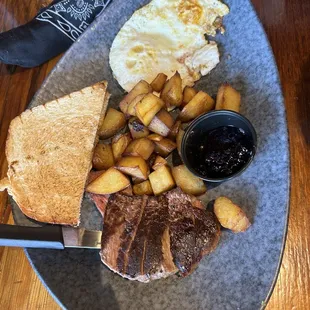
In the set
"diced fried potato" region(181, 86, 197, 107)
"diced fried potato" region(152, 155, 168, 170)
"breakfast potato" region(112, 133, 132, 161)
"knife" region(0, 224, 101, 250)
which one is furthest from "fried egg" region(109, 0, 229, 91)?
"knife" region(0, 224, 101, 250)

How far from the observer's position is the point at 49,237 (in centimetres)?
187

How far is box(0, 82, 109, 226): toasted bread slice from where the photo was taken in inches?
82.3

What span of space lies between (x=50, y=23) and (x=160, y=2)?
2.24 feet

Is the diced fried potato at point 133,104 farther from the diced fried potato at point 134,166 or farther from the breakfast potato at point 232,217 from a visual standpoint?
the breakfast potato at point 232,217

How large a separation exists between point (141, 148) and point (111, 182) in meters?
0.22

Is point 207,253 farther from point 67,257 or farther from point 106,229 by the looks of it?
point 67,257

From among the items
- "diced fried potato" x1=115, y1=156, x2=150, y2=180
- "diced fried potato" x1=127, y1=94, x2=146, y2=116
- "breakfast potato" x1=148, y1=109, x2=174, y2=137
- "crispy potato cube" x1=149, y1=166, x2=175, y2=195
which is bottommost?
"crispy potato cube" x1=149, y1=166, x2=175, y2=195

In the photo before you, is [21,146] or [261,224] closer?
[261,224]

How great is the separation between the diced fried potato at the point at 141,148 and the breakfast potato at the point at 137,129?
0.05 meters

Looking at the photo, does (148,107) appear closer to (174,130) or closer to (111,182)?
(174,130)

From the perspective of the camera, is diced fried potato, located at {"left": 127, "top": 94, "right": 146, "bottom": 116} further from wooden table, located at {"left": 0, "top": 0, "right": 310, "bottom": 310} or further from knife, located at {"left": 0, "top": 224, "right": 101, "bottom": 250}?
wooden table, located at {"left": 0, "top": 0, "right": 310, "bottom": 310}

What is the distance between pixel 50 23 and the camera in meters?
2.60

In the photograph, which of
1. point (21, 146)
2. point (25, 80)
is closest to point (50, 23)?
point (25, 80)

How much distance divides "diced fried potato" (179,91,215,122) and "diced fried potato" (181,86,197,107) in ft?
0.20
